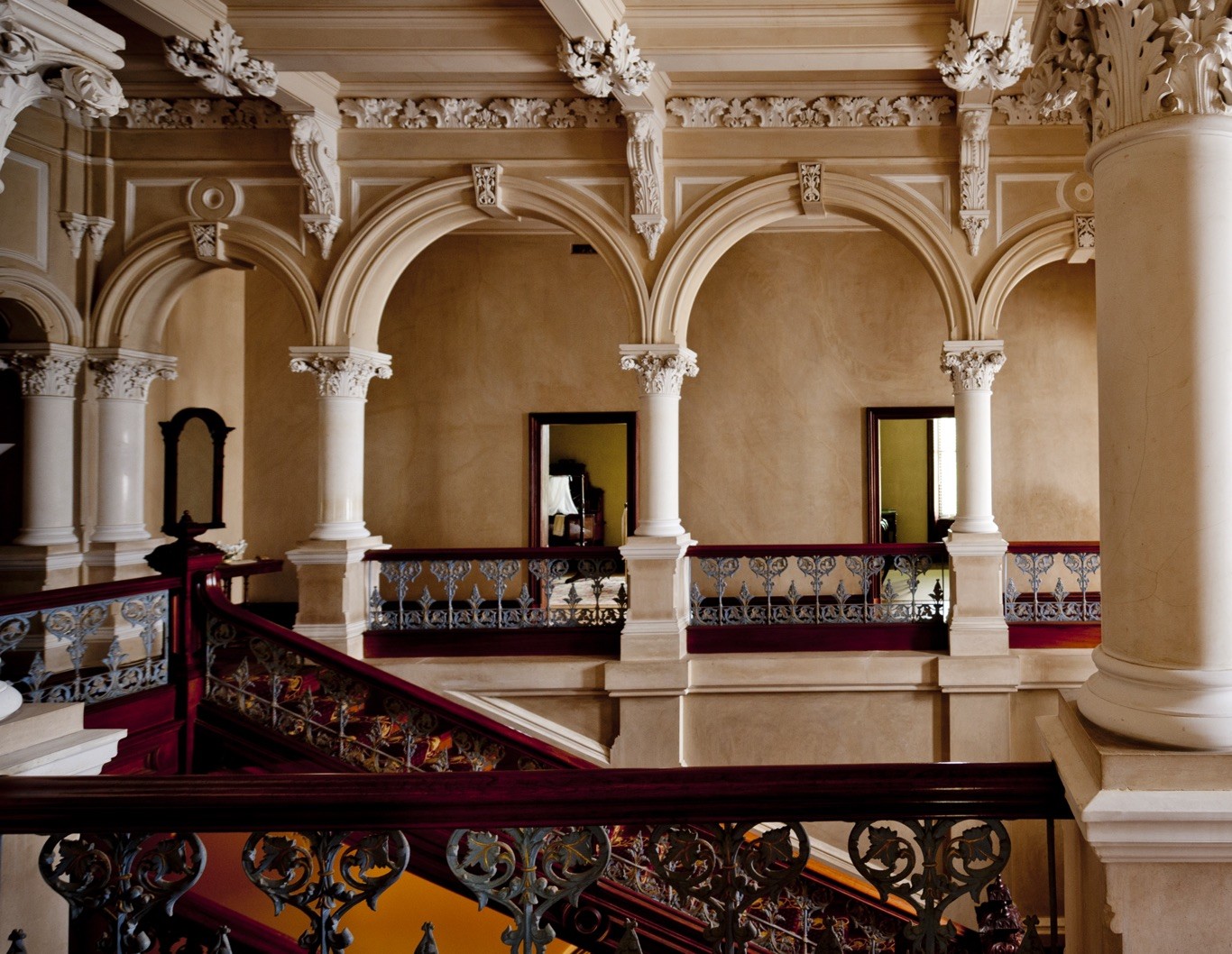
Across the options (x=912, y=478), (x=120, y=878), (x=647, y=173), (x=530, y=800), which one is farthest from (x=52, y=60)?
(x=912, y=478)

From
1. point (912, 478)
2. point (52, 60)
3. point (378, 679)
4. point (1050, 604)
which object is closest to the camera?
point (52, 60)

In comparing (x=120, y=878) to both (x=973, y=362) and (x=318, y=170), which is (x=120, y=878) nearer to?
(x=318, y=170)

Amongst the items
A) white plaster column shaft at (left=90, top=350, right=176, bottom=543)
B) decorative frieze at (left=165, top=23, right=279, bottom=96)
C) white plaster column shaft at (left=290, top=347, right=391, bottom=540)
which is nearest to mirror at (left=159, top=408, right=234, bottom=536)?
white plaster column shaft at (left=90, top=350, right=176, bottom=543)

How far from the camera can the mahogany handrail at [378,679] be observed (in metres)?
4.95

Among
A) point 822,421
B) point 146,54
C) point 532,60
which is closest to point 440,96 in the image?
point 532,60

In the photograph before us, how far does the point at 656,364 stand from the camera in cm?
707

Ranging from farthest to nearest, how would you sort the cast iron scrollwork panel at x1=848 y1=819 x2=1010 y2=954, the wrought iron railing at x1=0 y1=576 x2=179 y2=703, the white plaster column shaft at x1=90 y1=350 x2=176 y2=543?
the white plaster column shaft at x1=90 y1=350 x2=176 y2=543, the wrought iron railing at x1=0 y1=576 x2=179 y2=703, the cast iron scrollwork panel at x1=848 y1=819 x2=1010 y2=954

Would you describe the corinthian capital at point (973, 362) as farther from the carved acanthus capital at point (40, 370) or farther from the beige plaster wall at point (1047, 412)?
the carved acanthus capital at point (40, 370)

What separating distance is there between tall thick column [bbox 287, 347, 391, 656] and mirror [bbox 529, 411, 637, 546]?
8.99 ft

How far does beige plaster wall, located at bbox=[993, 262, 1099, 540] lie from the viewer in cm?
938

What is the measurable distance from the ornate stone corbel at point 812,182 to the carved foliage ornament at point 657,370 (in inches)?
63.7

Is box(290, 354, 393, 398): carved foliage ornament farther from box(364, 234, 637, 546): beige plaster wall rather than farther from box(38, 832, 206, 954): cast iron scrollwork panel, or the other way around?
box(38, 832, 206, 954): cast iron scrollwork panel

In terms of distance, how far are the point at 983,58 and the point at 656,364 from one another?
10.3ft

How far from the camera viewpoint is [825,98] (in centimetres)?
682
